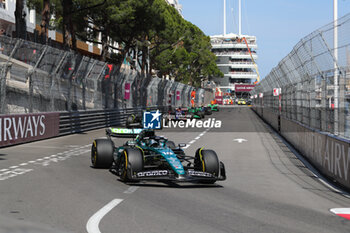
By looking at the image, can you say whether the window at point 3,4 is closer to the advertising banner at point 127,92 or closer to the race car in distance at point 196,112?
the advertising banner at point 127,92

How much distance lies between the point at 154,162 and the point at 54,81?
11.3 metres

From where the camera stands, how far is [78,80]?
76.3 ft

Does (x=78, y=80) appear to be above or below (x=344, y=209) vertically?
above

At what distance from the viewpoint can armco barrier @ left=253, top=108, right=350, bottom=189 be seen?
30.5 feet

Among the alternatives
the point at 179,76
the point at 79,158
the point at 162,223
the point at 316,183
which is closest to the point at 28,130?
the point at 79,158

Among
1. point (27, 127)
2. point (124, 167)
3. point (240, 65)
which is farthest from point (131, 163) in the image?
point (240, 65)

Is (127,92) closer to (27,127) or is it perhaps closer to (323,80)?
(27,127)

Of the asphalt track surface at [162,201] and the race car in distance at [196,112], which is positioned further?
the race car in distance at [196,112]

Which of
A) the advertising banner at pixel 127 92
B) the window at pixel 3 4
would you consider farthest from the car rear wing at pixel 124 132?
the window at pixel 3 4

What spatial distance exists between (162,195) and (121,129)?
4293mm

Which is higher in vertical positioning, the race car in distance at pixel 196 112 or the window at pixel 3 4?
the window at pixel 3 4

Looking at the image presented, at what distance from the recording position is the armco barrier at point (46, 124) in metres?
15.3

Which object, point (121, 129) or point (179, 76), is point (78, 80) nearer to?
point (121, 129)

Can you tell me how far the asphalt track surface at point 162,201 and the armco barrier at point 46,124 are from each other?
305cm
